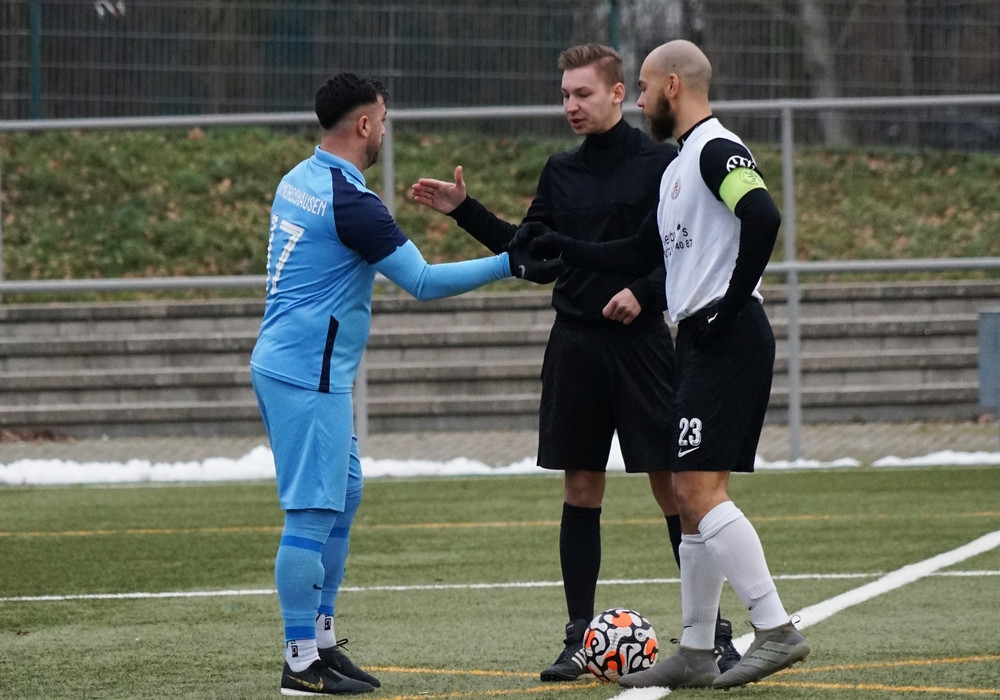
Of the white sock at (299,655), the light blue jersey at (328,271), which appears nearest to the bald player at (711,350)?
the light blue jersey at (328,271)

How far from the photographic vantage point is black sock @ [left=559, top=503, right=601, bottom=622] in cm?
577

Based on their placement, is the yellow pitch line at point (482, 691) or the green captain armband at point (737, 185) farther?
the yellow pitch line at point (482, 691)

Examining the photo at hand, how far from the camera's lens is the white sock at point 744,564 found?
16.4ft

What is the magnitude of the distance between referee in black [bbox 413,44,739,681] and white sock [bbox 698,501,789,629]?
2.36 ft

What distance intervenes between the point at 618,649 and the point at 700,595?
0.37 meters

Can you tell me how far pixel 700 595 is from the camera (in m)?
5.18

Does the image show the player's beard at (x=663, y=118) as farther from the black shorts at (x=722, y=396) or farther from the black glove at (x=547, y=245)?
the black shorts at (x=722, y=396)

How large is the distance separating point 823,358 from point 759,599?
30.4 ft

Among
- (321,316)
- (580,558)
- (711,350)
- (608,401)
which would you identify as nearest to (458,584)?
(580,558)

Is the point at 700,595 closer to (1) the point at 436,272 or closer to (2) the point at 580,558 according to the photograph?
(2) the point at 580,558

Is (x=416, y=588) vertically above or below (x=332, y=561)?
below

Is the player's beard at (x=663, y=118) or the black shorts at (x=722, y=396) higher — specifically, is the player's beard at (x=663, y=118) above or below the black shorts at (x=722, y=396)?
above

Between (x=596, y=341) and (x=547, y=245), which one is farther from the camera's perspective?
(x=596, y=341)

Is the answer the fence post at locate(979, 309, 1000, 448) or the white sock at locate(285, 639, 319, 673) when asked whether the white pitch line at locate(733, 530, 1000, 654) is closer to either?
the white sock at locate(285, 639, 319, 673)
